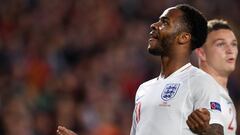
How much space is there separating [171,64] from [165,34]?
0.20m

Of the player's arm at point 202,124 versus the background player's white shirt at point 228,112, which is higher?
the player's arm at point 202,124

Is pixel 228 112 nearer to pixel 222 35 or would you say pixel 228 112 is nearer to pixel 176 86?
pixel 222 35

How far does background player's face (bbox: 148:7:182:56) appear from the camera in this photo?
496 cm

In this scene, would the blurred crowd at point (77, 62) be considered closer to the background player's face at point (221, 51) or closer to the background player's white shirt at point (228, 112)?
the background player's face at point (221, 51)

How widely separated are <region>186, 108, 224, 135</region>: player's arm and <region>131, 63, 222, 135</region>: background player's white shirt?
0.07 metres

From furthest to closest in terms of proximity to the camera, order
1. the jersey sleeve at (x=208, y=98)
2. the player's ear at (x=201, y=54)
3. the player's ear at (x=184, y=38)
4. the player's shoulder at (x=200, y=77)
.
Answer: the player's ear at (x=201, y=54), the player's ear at (x=184, y=38), the player's shoulder at (x=200, y=77), the jersey sleeve at (x=208, y=98)

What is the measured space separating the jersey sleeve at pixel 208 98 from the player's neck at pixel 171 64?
12.2 inches

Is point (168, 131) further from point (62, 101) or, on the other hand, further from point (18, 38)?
point (18, 38)

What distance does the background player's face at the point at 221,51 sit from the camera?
248 inches

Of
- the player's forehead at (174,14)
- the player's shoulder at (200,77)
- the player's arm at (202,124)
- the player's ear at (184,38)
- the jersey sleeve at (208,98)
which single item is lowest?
the player's arm at (202,124)

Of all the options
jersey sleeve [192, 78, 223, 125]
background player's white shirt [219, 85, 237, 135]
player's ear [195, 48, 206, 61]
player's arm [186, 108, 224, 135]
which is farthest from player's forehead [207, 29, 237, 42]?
player's arm [186, 108, 224, 135]

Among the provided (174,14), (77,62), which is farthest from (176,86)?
(77,62)

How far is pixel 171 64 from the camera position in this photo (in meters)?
4.98

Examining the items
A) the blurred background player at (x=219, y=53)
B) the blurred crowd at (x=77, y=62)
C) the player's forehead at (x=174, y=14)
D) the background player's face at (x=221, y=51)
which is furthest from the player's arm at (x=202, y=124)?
the blurred crowd at (x=77, y=62)
